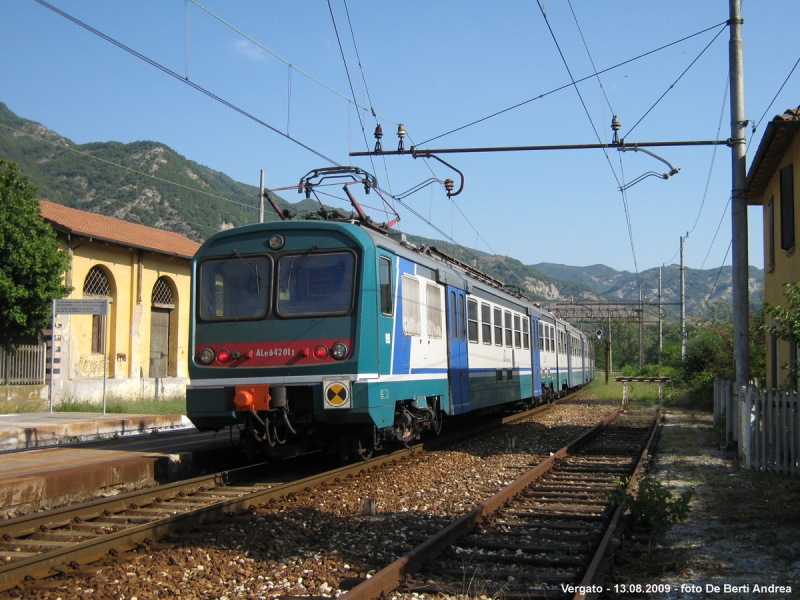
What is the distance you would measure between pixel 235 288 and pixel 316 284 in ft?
3.63

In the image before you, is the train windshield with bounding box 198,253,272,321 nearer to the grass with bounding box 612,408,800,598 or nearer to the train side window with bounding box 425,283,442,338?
the train side window with bounding box 425,283,442,338

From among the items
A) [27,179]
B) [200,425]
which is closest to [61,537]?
[200,425]

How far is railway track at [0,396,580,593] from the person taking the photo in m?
5.40

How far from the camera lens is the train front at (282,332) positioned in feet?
29.6

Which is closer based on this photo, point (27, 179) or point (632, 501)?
point (632, 501)

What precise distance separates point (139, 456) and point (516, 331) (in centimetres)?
1085

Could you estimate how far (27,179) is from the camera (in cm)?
2191

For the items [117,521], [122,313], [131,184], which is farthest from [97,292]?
[131,184]

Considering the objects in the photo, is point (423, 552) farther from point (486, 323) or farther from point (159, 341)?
point (159, 341)

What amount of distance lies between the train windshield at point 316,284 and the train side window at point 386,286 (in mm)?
515

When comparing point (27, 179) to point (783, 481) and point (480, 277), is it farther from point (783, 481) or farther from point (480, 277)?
point (783, 481)

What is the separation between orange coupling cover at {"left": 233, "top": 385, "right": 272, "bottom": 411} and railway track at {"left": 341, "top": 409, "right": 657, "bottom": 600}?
2893 mm

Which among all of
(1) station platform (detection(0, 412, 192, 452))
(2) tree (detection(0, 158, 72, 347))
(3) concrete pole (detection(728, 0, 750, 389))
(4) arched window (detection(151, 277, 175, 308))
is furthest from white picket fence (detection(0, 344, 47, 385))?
(3) concrete pole (detection(728, 0, 750, 389))

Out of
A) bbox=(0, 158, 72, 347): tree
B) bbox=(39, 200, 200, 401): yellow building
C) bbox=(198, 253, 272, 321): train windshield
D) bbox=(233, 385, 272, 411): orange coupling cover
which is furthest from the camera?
bbox=(39, 200, 200, 401): yellow building
